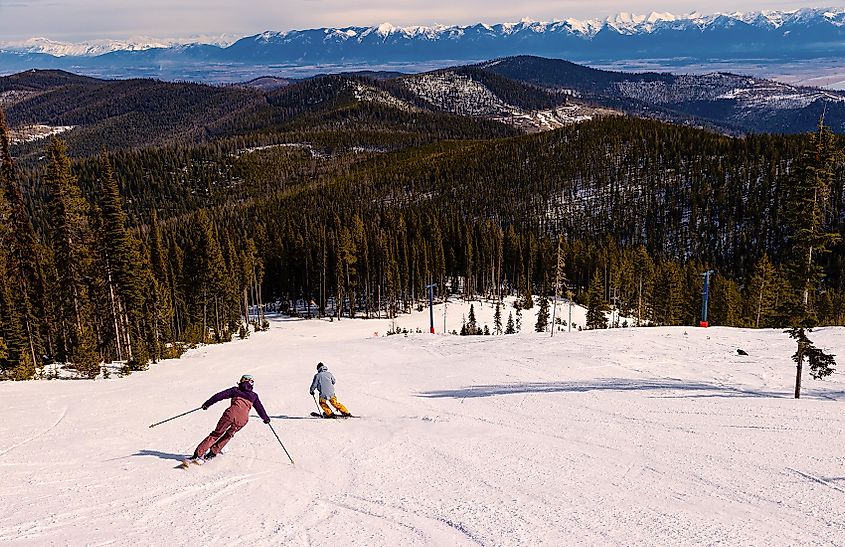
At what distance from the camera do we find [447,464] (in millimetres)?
12727

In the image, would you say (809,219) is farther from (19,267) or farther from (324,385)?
(19,267)

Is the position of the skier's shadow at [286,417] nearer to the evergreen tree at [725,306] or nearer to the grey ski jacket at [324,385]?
the grey ski jacket at [324,385]

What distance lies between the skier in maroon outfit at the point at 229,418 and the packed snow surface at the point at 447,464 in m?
0.35

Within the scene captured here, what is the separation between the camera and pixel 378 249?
8625cm

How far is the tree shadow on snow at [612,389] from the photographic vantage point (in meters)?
21.0

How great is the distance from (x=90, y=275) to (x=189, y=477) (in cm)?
3343

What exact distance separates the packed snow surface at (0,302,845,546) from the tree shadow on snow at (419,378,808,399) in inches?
6.4

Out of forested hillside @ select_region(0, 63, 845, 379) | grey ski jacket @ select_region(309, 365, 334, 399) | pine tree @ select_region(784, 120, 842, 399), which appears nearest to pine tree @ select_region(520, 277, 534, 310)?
forested hillside @ select_region(0, 63, 845, 379)

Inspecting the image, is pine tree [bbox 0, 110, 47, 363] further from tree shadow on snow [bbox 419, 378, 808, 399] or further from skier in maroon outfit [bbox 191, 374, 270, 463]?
tree shadow on snow [bbox 419, 378, 808, 399]

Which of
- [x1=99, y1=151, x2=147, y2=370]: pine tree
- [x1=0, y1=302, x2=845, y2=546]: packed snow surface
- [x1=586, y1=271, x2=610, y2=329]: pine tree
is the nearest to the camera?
[x1=0, y1=302, x2=845, y2=546]: packed snow surface

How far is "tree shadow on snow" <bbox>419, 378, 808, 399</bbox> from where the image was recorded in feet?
69.1

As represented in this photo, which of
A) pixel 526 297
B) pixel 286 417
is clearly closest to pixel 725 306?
pixel 526 297

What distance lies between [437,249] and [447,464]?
85.0 metres

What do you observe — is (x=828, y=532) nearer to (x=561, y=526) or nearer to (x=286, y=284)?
(x=561, y=526)
